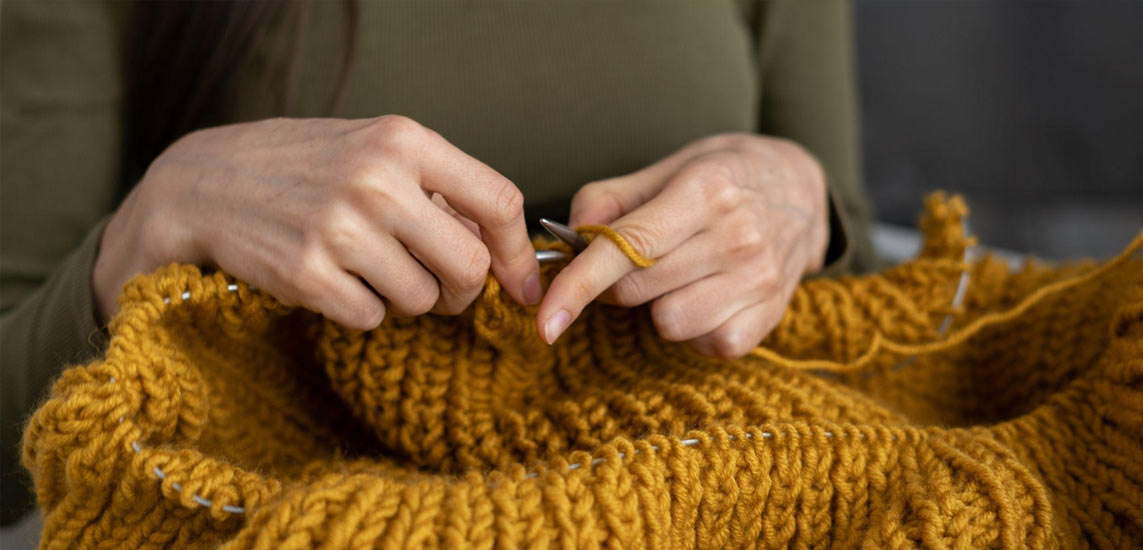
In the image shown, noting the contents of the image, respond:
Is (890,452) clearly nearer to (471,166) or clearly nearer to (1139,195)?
(471,166)

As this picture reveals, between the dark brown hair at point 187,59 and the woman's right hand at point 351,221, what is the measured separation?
230 mm

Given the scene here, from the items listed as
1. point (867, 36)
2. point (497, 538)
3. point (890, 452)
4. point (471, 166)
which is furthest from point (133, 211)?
point (867, 36)

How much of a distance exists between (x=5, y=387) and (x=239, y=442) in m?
0.33

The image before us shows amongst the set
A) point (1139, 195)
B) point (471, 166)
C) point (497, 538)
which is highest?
point (471, 166)

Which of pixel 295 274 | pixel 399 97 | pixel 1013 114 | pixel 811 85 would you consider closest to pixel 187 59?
pixel 399 97

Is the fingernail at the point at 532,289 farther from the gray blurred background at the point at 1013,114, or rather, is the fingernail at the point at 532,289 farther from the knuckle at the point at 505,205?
the gray blurred background at the point at 1013,114

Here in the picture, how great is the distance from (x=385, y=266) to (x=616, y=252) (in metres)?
0.17

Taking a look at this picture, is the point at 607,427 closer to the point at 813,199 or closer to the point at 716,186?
the point at 716,186

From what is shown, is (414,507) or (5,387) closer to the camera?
(414,507)

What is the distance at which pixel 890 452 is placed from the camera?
605 millimetres

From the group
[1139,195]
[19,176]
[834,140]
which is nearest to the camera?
[19,176]

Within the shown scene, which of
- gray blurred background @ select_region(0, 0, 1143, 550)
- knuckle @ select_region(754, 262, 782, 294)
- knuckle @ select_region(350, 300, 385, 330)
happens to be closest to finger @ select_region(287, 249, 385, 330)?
knuckle @ select_region(350, 300, 385, 330)

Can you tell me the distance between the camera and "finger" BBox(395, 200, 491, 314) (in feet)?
1.78

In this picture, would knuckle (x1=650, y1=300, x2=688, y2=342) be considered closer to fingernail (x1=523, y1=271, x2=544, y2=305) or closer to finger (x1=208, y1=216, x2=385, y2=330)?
fingernail (x1=523, y1=271, x2=544, y2=305)
